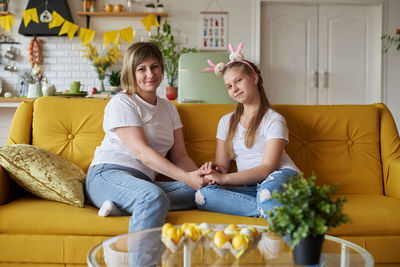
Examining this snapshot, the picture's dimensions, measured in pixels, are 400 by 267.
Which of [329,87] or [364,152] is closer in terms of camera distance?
[364,152]

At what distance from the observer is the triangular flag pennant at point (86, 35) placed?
5438mm

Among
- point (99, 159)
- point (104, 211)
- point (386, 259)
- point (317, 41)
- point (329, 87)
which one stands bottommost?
point (386, 259)

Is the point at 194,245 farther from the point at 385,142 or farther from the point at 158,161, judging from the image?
the point at 385,142

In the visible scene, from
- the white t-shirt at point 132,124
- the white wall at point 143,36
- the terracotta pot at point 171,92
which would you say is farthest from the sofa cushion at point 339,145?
the white wall at point 143,36

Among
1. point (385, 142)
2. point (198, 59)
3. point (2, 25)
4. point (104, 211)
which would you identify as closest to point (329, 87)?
point (198, 59)

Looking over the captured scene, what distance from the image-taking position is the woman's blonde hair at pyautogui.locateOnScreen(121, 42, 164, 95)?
2223 millimetres

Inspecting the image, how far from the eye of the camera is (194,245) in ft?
4.12

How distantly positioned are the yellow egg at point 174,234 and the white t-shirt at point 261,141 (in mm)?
1003

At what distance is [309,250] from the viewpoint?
3.72 feet

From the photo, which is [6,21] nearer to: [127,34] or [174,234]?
[127,34]

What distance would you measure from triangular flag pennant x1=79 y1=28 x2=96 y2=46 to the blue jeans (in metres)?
3.66

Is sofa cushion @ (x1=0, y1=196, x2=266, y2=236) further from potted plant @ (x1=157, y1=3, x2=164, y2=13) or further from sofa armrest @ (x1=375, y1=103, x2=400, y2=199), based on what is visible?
potted plant @ (x1=157, y1=3, x2=164, y2=13)

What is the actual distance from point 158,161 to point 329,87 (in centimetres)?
421

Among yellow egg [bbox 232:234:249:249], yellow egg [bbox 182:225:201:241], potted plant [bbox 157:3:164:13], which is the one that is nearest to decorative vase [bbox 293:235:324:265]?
yellow egg [bbox 232:234:249:249]
